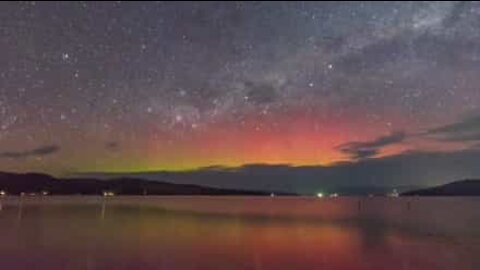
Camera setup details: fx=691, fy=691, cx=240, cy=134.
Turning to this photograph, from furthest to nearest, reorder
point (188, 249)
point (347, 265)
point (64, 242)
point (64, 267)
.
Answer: point (64, 242) < point (188, 249) < point (347, 265) < point (64, 267)

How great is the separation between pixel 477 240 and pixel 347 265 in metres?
20.3

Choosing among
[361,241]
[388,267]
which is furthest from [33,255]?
[361,241]

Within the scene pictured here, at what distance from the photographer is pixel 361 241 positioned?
174 ft

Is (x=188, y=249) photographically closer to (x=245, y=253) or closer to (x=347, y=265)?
(x=245, y=253)

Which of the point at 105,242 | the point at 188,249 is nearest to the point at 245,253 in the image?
the point at 188,249

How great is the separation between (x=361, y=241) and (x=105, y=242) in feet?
63.4

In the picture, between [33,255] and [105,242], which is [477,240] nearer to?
[105,242]

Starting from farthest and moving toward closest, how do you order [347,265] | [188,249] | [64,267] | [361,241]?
[361,241], [188,249], [347,265], [64,267]

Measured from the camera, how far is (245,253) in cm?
3956

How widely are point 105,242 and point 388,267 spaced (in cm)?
2269

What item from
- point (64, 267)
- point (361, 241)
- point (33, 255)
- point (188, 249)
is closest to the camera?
point (64, 267)

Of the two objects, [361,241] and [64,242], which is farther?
[361,241]

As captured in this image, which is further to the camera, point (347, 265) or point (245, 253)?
point (245, 253)

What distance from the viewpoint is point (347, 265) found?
34625mm
